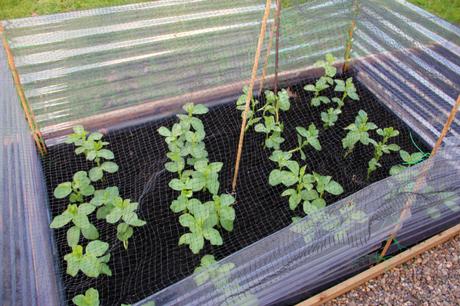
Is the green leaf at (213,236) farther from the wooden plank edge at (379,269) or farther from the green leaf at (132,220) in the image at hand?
the wooden plank edge at (379,269)

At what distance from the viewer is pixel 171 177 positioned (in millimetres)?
2533

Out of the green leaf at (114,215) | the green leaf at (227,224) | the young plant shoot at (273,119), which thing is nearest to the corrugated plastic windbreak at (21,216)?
the green leaf at (114,215)

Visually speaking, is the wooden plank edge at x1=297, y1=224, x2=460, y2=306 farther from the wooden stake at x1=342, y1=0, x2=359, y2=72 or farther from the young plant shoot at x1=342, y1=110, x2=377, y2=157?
the wooden stake at x1=342, y1=0, x2=359, y2=72

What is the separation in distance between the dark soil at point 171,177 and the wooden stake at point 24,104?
0.09 m

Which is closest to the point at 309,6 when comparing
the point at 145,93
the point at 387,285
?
the point at 145,93

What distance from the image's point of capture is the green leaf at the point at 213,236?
2.00 metres

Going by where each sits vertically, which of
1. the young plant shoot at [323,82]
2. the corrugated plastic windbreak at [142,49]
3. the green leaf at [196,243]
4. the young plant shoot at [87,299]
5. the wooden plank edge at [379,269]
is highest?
the corrugated plastic windbreak at [142,49]

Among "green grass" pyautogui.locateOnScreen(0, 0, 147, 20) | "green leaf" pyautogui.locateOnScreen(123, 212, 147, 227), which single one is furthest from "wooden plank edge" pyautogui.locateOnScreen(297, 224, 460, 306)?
"green grass" pyautogui.locateOnScreen(0, 0, 147, 20)

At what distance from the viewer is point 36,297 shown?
1800 mm

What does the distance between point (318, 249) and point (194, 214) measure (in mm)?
669

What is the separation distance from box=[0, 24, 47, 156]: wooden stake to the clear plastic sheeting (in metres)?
1.51

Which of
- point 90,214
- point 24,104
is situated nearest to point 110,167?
point 90,214

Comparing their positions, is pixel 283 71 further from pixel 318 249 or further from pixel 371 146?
pixel 318 249

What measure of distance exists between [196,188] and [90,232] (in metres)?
0.61
